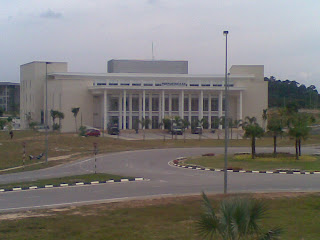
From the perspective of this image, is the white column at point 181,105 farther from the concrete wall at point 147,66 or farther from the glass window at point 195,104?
the concrete wall at point 147,66

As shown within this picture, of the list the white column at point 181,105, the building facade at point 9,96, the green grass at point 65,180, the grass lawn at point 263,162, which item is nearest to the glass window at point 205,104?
the white column at point 181,105

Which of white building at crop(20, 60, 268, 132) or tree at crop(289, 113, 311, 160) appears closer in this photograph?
tree at crop(289, 113, 311, 160)

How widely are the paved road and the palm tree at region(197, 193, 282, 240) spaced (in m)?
11.4

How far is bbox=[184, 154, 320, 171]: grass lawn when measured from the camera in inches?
1251

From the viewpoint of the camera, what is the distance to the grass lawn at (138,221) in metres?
12.7

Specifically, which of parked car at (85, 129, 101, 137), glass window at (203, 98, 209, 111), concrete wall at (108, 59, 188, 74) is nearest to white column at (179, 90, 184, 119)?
glass window at (203, 98, 209, 111)

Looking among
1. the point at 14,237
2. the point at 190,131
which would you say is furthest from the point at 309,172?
the point at 190,131

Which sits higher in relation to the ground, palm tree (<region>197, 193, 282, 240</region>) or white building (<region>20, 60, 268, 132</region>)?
white building (<region>20, 60, 268, 132</region>)

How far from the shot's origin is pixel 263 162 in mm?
35219

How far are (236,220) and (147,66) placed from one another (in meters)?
78.8

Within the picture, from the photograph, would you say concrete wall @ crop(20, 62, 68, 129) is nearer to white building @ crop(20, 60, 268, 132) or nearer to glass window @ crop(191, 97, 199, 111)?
white building @ crop(20, 60, 268, 132)

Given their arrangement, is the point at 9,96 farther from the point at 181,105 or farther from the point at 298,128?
the point at 298,128

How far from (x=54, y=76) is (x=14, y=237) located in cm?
7057

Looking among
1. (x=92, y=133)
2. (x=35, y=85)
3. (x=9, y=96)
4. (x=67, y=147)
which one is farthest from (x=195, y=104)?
(x=9, y=96)
